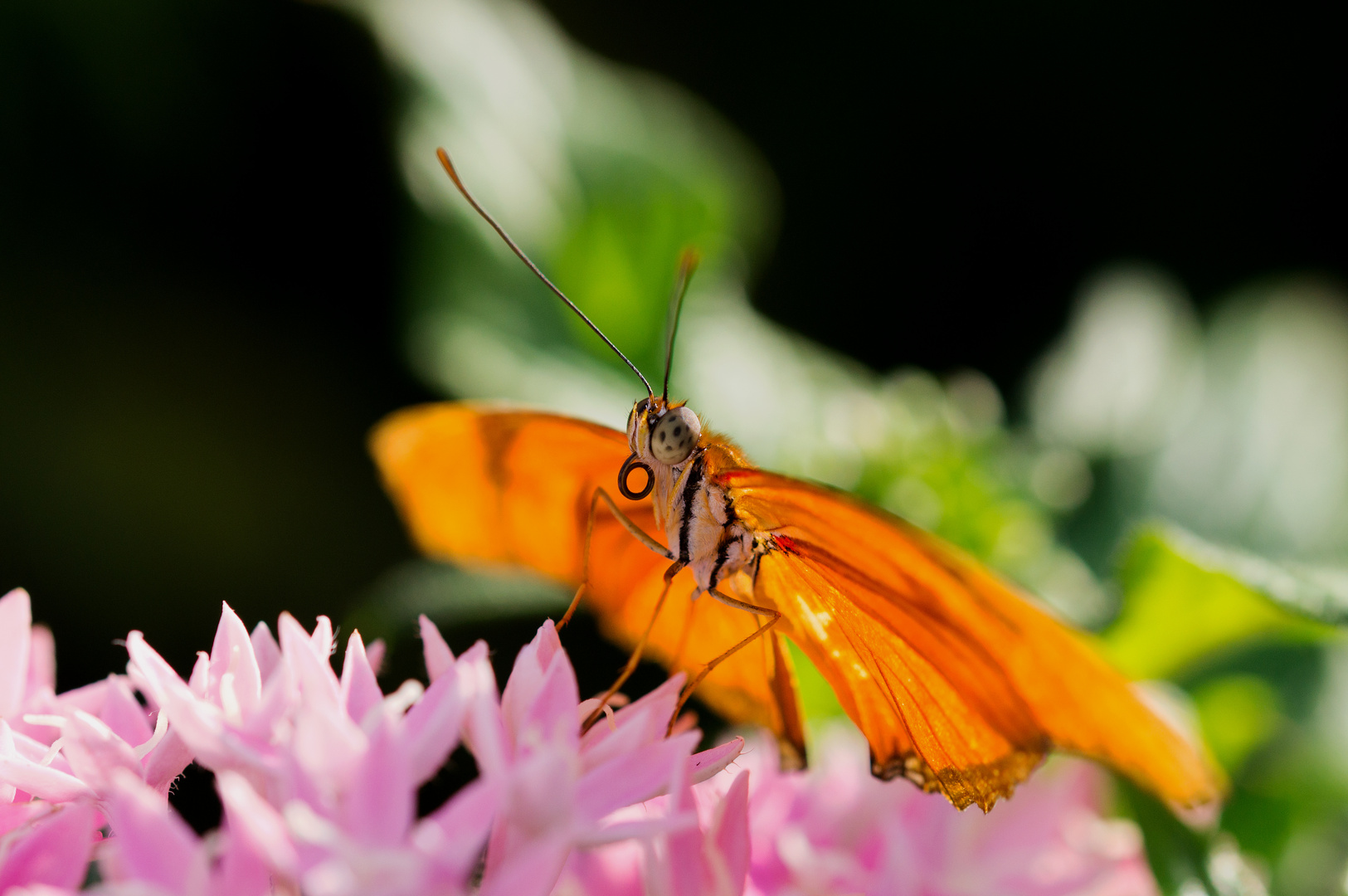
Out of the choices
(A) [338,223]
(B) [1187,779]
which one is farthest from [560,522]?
(A) [338,223]

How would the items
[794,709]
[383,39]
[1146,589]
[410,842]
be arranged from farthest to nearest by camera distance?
[383,39] < [1146,589] < [794,709] < [410,842]

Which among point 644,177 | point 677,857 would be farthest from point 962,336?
point 677,857

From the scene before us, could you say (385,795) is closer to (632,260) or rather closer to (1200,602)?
(1200,602)

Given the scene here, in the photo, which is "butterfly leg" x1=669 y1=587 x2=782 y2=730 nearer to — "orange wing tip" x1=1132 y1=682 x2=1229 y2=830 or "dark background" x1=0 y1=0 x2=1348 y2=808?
"orange wing tip" x1=1132 y1=682 x2=1229 y2=830

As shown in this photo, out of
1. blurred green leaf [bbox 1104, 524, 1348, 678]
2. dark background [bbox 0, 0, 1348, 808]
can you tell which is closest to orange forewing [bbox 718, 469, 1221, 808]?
blurred green leaf [bbox 1104, 524, 1348, 678]

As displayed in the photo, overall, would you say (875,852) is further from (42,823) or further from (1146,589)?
(42,823)

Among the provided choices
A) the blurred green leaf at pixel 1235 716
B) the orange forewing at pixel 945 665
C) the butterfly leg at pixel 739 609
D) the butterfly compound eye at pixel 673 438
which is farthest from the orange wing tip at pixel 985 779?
the blurred green leaf at pixel 1235 716
